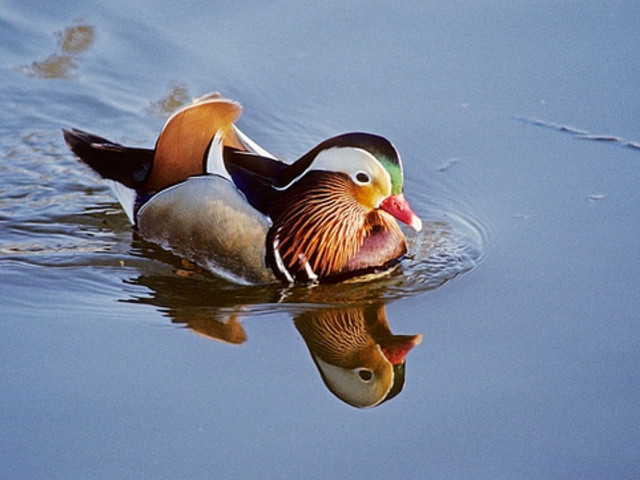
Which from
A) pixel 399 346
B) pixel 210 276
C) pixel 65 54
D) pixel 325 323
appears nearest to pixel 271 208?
pixel 210 276

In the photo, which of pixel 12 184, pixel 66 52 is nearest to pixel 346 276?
pixel 12 184

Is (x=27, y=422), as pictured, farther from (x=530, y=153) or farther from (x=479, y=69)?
(x=479, y=69)

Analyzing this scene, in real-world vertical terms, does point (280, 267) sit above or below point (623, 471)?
above

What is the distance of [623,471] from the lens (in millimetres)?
4578

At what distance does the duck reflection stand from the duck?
139mm

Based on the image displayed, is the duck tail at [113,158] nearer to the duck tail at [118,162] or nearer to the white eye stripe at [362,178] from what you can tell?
the duck tail at [118,162]

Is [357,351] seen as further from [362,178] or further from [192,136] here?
[192,136]

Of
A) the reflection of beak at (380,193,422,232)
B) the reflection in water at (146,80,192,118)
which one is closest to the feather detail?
the reflection of beak at (380,193,422,232)

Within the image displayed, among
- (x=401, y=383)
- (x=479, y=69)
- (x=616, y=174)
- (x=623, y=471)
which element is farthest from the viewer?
(x=479, y=69)

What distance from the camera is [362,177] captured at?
6.27 meters

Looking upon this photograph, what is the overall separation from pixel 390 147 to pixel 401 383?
1349 millimetres

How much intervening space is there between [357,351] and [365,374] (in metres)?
0.21

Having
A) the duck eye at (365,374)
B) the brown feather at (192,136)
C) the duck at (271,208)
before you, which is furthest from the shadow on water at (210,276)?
the brown feather at (192,136)

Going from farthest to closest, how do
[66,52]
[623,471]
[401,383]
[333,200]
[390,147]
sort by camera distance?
1. [66,52]
2. [333,200]
3. [390,147]
4. [401,383]
5. [623,471]
